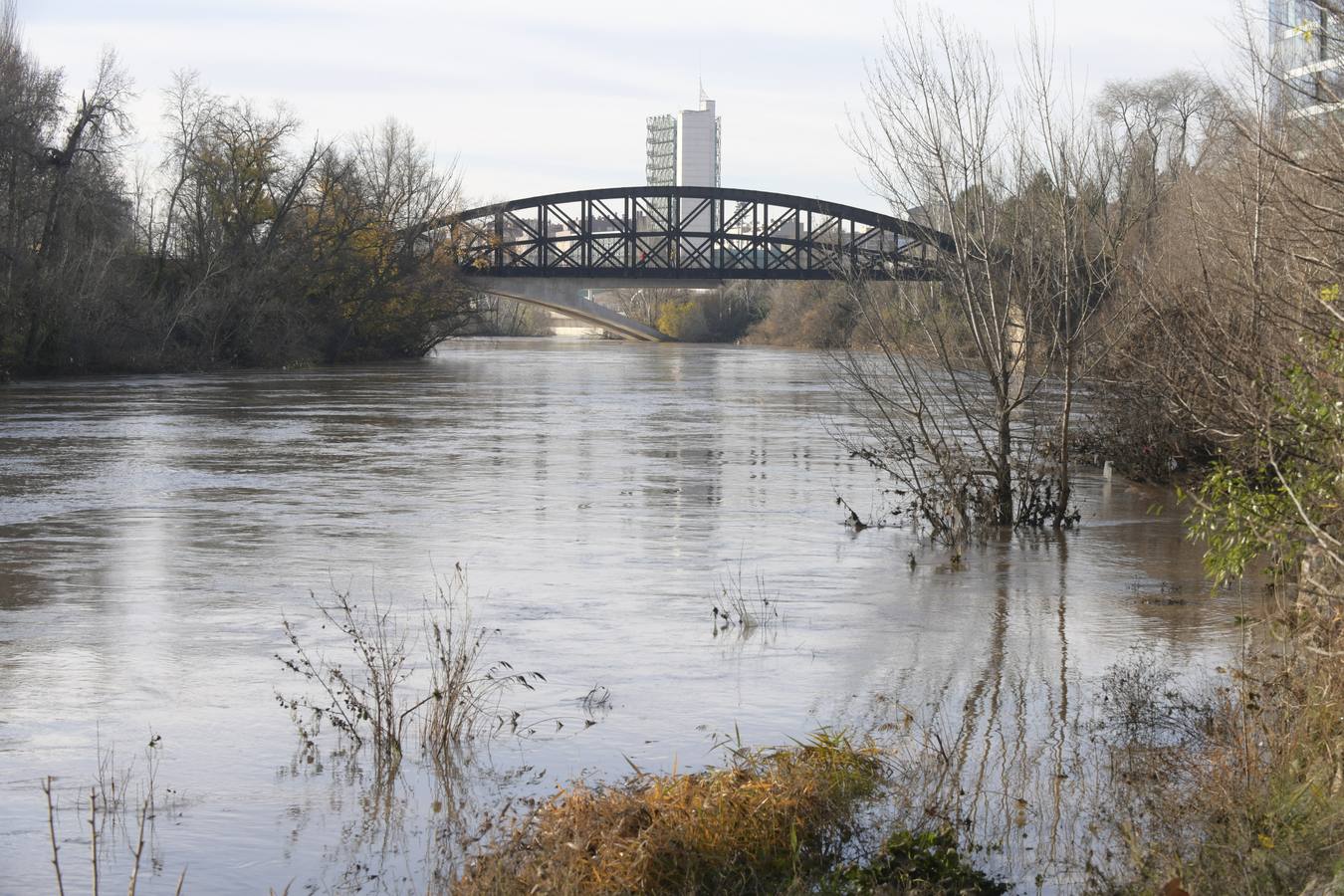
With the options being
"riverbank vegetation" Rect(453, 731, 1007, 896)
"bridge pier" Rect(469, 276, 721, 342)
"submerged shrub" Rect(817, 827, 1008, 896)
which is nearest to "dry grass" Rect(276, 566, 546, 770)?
"riverbank vegetation" Rect(453, 731, 1007, 896)

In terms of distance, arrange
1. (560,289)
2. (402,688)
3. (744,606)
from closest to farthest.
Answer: (402,688) → (744,606) → (560,289)

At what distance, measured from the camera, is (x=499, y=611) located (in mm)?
12094

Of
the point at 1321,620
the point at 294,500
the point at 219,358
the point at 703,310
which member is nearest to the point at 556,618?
the point at 1321,620

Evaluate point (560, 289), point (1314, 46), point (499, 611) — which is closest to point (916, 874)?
point (1314, 46)

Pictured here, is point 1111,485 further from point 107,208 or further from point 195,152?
point 195,152

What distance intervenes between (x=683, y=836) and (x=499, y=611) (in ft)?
19.0

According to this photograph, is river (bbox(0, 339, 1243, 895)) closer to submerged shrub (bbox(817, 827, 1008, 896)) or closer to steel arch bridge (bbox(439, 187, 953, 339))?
submerged shrub (bbox(817, 827, 1008, 896))

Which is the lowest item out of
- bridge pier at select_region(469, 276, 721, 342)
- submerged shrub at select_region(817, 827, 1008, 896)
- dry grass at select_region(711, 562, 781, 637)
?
submerged shrub at select_region(817, 827, 1008, 896)

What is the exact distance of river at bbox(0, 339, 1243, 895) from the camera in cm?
768

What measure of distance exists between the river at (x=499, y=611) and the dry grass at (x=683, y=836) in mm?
624

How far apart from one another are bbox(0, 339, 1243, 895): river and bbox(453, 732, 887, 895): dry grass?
2.05 feet

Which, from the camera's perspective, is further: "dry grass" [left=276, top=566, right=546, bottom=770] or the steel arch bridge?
the steel arch bridge

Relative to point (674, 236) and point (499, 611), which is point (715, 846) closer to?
point (499, 611)

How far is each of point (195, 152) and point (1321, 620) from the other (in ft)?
202
